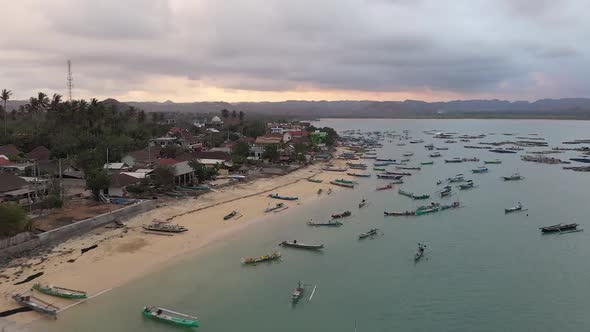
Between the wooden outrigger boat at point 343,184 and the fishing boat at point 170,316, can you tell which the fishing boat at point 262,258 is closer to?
the fishing boat at point 170,316

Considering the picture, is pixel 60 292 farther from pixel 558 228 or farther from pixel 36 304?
pixel 558 228

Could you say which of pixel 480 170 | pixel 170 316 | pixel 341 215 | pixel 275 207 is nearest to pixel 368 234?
pixel 341 215

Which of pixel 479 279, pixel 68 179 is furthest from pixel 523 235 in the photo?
pixel 68 179

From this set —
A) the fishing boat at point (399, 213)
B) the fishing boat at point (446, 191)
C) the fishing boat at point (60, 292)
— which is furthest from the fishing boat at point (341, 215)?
the fishing boat at point (60, 292)

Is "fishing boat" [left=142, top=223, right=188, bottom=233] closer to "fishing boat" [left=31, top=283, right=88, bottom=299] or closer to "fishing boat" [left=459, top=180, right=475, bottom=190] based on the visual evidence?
"fishing boat" [left=31, top=283, right=88, bottom=299]

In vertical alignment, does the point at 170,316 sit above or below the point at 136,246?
below

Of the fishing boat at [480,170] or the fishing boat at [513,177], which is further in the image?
the fishing boat at [480,170]
